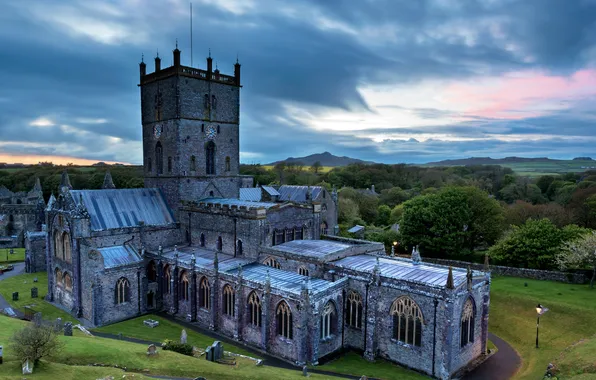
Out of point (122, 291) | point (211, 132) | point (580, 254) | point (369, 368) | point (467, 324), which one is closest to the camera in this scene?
point (369, 368)

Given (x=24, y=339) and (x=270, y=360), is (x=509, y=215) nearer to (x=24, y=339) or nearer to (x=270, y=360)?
(x=270, y=360)

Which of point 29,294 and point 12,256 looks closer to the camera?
point 29,294

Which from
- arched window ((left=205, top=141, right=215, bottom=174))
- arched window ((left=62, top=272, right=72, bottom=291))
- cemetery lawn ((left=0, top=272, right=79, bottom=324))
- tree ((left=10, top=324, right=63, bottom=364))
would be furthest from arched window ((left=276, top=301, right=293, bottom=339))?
arched window ((left=62, top=272, right=72, bottom=291))

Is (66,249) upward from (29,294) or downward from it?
upward

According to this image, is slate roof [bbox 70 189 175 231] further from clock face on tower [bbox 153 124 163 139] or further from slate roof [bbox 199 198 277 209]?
clock face on tower [bbox 153 124 163 139]

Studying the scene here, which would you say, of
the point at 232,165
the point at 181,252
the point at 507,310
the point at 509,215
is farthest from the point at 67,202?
the point at 509,215

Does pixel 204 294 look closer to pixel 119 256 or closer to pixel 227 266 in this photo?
pixel 227 266

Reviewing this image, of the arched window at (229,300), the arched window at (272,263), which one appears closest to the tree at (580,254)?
the arched window at (272,263)

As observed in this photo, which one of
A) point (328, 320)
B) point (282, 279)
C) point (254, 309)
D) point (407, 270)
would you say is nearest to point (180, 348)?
point (254, 309)

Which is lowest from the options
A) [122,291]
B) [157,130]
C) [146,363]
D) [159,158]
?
[146,363]
